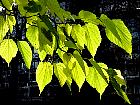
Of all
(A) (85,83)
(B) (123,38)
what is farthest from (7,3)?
(A) (85,83)

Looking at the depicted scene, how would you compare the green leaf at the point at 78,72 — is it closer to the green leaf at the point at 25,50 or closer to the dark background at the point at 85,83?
the green leaf at the point at 25,50

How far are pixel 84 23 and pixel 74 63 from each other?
0.10m

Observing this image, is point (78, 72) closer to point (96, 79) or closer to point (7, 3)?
point (96, 79)

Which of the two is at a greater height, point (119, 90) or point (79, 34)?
point (79, 34)

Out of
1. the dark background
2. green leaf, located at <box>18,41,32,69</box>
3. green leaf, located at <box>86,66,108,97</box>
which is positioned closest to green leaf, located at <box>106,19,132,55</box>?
green leaf, located at <box>86,66,108,97</box>

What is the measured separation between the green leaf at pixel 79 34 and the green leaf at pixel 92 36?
0.06 ft

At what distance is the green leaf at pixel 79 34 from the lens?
0.70 meters

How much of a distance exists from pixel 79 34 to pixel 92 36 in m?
0.04

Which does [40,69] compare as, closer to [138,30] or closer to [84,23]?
[84,23]

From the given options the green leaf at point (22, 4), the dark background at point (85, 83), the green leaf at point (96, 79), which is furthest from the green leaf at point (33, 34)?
the dark background at point (85, 83)

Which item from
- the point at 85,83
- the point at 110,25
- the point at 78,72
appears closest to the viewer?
the point at 110,25

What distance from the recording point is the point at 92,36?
27.0 inches

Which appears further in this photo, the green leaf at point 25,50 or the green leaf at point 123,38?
the green leaf at point 25,50

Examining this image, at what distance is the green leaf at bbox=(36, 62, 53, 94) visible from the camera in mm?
734
